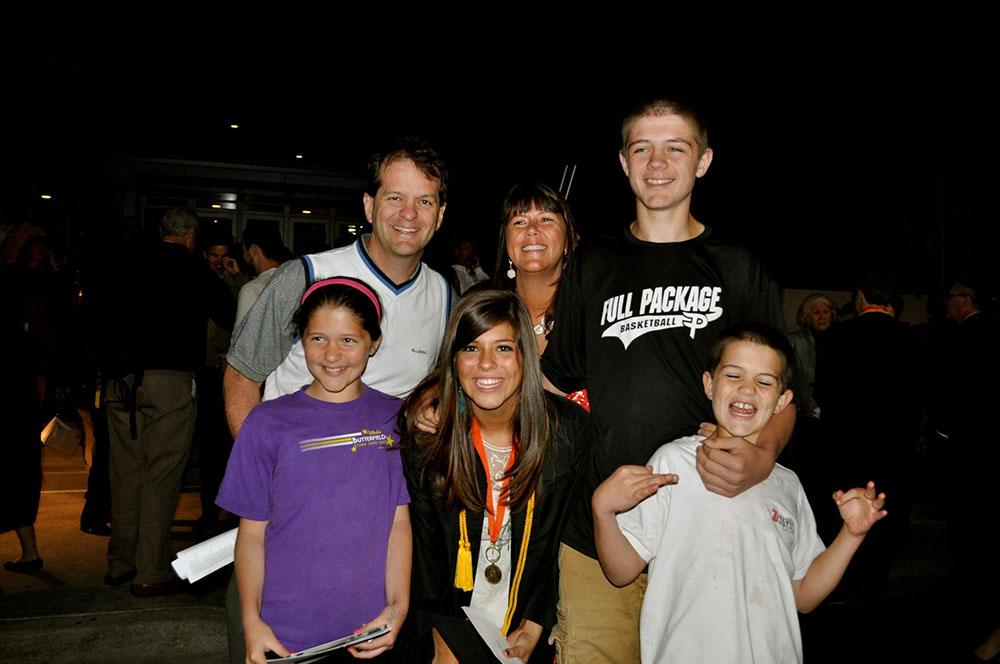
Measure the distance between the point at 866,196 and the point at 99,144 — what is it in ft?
51.1

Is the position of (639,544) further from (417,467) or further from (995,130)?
(995,130)

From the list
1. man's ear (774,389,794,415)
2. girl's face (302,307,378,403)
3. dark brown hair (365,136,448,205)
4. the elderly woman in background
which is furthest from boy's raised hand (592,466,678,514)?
the elderly woman in background

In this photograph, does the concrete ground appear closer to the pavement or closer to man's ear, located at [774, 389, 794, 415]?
the pavement

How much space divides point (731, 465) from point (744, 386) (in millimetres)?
279

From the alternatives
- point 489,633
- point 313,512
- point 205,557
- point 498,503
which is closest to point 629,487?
point 498,503

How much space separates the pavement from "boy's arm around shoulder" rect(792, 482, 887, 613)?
2.31 metres

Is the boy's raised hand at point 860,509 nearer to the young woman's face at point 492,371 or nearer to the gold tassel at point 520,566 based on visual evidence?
the gold tassel at point 520,566

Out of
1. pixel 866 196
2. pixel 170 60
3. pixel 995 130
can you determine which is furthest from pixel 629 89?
pixel 170 60

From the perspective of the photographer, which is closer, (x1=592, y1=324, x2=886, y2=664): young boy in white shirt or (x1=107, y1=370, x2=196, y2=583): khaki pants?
(x1=592, y1=324, x2=886, y2=664): young boy in white shirt

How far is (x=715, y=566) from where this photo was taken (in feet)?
6.18

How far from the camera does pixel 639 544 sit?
6.50 ft

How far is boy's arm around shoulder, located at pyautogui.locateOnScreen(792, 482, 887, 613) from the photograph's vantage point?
73.6 inches

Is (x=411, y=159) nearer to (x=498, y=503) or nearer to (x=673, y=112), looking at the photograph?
(x=673, y=112)

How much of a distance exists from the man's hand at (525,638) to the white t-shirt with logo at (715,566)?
1.27 feet
